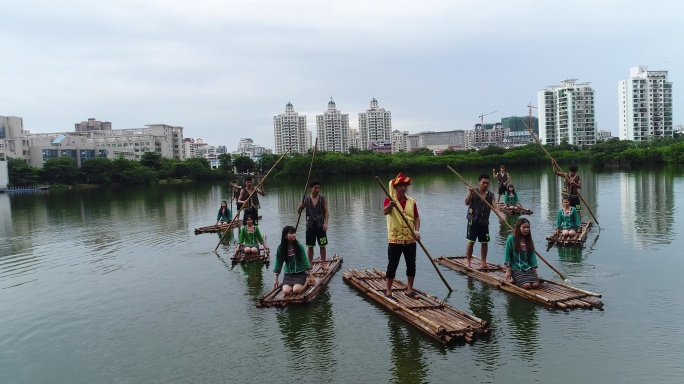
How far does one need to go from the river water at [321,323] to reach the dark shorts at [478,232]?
89cm

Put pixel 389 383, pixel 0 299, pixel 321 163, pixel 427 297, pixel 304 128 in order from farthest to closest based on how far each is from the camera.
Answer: pixel 304 128
pixel 321 163
pixel 0 299
pixel 427 297
pixel 389 383

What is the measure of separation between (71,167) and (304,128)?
120237mm

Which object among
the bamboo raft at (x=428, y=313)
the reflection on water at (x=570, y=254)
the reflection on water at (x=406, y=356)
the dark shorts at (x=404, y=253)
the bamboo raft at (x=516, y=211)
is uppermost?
the dark shorts at (x=404, y=253)

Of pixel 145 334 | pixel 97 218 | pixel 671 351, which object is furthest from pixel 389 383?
pixel 97 218

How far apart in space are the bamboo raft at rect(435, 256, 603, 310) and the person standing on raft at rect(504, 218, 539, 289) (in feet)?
0.50

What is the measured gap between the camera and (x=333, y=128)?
193125 mm

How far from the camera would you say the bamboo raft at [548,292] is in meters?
8.80

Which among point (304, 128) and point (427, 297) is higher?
point (304, 128)

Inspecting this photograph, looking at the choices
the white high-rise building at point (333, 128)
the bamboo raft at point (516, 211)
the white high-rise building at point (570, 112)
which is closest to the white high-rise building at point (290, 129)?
the white high-rise building at point (333, 128)

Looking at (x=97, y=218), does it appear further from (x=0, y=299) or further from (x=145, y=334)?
(x=145, y=334)

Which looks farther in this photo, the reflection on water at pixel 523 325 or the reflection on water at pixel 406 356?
the reflection on water at pixel 523 325

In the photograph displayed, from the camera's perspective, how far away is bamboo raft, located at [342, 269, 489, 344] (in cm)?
761

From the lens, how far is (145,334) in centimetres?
877

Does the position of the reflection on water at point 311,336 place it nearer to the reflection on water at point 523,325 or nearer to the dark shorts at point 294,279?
the dark shorts at point 294,279
